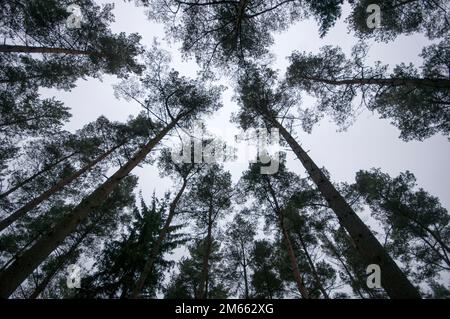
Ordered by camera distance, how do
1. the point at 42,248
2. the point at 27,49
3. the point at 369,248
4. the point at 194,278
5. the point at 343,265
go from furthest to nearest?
1. the point at 194,278
2. the point at 343,265
3. the point at 27,49
4. the point at 42,248
5. the point at 369,248

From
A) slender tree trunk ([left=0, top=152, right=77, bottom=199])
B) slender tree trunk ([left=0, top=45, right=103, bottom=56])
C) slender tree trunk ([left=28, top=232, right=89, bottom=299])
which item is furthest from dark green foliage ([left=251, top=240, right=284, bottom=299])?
slender tree trunk ([left=0, top=45, right=103, bottom=56])

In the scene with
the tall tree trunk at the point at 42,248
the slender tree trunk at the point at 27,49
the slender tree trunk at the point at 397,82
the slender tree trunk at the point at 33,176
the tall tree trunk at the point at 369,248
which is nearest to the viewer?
the tall tree trunk at the point at 369,248

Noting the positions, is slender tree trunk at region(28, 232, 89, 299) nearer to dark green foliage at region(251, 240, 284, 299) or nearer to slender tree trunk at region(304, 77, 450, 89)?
dark green foliage at region(251, 240, 284, 299)

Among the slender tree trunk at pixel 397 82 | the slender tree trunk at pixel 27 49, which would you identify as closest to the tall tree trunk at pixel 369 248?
the slender tree trunk at pixel 397 82

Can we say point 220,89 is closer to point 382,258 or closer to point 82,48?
point 82,48

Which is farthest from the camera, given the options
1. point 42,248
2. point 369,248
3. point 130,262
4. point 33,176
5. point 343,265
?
point 343,265

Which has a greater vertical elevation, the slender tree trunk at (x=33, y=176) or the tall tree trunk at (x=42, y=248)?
the slender tree trunk at (x=33, y=176)

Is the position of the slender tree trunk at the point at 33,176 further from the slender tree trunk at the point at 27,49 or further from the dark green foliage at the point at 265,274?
the dark green foliage at the point at 265,274

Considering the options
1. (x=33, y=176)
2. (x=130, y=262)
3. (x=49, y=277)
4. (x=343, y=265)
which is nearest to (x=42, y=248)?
(x=130, y=262)

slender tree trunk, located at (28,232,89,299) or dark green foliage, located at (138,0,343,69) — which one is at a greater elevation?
dark green foliage, located at (138,0,343,69)

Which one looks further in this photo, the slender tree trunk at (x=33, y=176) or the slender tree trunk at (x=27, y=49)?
the slender tree trunk at (x=33, y=176)

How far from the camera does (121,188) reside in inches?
531

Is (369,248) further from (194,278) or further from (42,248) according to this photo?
(194,278)

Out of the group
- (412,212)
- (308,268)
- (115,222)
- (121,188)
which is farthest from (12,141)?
(412,212)
